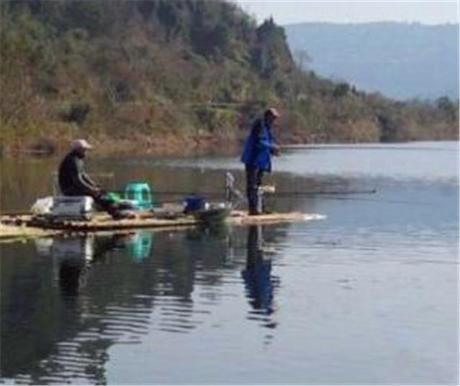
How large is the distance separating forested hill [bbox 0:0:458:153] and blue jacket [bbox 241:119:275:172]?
37.2 m

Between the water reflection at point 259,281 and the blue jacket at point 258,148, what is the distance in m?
2.85

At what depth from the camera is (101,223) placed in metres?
20.5

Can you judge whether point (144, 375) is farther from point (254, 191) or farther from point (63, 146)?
point (63, 146)

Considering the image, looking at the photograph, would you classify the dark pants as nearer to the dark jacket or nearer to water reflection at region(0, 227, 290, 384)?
water reflection at region(0, 227, 290, 384)

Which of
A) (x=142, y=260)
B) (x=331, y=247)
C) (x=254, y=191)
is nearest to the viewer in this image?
(x=142, y=260)

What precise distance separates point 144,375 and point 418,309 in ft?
13.7

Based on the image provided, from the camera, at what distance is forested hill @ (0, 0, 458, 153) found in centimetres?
6994

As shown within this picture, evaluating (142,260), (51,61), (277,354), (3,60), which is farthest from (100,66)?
(277,354)

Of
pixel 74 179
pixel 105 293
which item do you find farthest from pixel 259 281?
pixel 74 179

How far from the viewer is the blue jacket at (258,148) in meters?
23.2

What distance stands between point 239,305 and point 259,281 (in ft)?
6.09

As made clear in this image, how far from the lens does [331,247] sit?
19.6 metres

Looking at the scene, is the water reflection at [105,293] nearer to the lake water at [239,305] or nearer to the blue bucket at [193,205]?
the lake water at [239,305]

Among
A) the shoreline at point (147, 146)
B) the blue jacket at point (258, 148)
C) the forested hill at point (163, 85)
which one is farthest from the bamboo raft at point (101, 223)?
the forested hill at point (163, 85)
